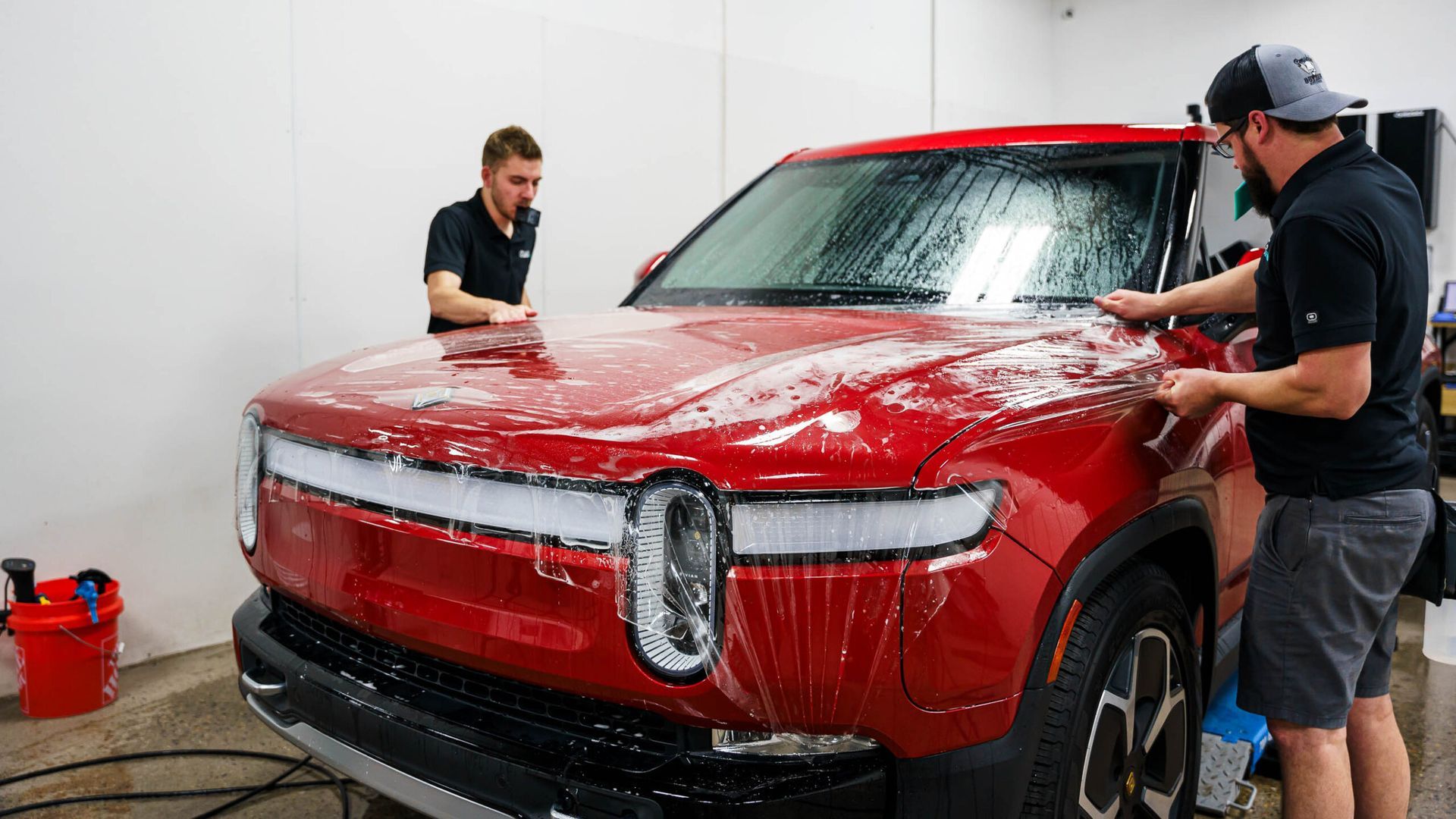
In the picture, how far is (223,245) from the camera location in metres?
3.52

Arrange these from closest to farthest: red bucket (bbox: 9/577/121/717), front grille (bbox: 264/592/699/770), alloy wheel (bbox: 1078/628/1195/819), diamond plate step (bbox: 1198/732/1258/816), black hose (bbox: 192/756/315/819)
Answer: front grille (bbox: 264/592/699/770) → alloy wheel (bbox: 1078/628/1195/819) → diamond plate step (bbox: 1198/732/1258/816) → black hose (bbox: 192/756/315/819) → red bucket (bbox: 9/577/121/717)

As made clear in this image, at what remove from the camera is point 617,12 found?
469 centimetres

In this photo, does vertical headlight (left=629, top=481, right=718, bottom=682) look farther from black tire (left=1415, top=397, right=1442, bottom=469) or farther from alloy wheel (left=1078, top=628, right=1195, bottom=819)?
black tire (left=1415, top=397, right=1442, bottom=469)

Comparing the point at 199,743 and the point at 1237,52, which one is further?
the point at 1237,52

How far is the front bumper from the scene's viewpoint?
A: 1.29 meters

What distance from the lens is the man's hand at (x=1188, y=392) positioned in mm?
1682

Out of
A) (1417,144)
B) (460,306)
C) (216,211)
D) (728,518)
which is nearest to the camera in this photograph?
(728,518)

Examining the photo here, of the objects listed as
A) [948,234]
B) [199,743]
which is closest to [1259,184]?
[948,234]

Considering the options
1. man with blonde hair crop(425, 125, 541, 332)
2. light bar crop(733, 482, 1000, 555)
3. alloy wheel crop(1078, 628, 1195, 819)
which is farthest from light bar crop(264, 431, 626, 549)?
man with blonde hair crop(425, 125, 541, 332)

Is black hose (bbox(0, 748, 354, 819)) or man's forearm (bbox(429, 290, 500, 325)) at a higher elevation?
man's forearm (bbox(429, 290, 500, 325))

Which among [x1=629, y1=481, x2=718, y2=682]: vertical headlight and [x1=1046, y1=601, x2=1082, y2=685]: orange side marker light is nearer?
[x1=629, y1=481, x2=718, y2=682]: vertical headlight

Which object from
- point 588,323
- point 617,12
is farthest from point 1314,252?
point 617,12

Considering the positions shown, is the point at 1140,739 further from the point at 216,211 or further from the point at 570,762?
the point at 216,211

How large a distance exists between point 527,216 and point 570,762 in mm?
2594
